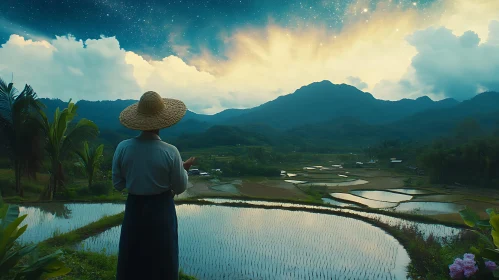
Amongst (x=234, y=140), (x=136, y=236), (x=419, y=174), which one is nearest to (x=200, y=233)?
(x=136, y=236)

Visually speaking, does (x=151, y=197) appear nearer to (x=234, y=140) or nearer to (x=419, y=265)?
(x=419, y=265)

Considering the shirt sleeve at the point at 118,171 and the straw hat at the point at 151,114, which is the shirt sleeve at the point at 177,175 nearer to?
the straw hat at the point at 151,114

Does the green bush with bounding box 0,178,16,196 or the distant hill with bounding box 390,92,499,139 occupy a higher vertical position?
the distant hill with bounding box 390,92,499,139

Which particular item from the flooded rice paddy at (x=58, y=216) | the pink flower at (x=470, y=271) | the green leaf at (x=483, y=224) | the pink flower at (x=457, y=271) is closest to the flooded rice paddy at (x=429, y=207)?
the green leaf at (x=483, y=224)

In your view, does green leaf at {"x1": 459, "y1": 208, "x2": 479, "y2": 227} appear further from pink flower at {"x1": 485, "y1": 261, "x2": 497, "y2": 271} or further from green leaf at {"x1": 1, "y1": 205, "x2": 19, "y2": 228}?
green leaf at {"x1": 1, "y1": 205, "x2": 19, "y2": 228}

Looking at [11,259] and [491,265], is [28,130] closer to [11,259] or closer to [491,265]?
[11,259]

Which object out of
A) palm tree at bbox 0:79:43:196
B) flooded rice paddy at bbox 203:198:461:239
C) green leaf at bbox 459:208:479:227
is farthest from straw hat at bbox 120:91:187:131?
palm tree at bbox 0:79:43:196
